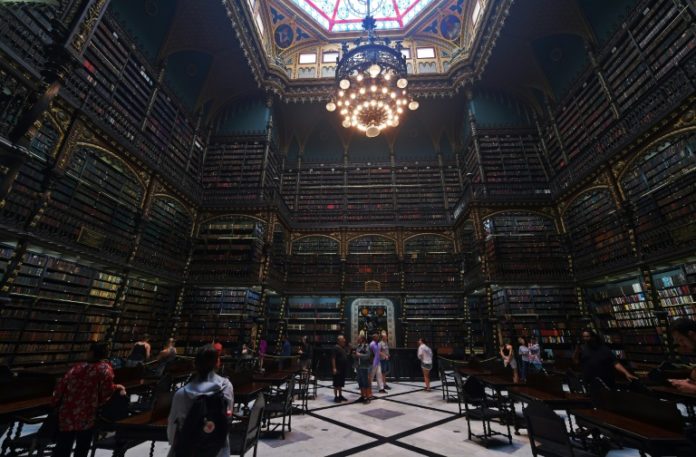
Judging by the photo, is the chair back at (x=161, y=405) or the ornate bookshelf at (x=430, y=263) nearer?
the chair back at (x=161, y=405)

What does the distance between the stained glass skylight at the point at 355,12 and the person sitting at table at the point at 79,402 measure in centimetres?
1959

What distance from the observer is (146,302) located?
9422mm

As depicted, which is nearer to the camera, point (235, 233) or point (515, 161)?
point (235, 233)

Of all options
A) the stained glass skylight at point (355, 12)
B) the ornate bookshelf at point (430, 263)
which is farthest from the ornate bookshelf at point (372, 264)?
the stained glass skylight at point (355, 12)

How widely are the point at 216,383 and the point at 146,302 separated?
957cm

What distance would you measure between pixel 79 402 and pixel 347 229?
11876 millimetres

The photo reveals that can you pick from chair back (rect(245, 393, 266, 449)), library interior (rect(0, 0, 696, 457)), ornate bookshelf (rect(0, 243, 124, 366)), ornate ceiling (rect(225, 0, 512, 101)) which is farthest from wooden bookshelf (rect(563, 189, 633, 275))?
ornate bookshelf (rect(0, 243, 124, 366))

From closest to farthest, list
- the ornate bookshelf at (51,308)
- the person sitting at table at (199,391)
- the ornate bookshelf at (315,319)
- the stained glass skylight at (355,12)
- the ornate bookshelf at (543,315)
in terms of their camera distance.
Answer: the person sitting at table at (199,391) → the ornate bookshelf at (51,308) → the ornate bookshelf at (543,315) → the ornate bookshelf at (315,319) → the stained glass skylight at (355,12)

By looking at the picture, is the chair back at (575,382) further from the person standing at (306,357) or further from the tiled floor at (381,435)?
the person standing at (306,357)

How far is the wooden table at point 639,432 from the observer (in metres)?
1.84

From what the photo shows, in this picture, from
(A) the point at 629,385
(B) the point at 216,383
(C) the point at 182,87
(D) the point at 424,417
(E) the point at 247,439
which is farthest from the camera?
(C) the point at 182,87

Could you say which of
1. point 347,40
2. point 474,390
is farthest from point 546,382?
point 347,40

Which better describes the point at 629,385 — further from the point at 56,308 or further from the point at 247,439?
the point at 56,308

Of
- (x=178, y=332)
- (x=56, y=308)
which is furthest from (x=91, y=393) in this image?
(x=178, y=332)
